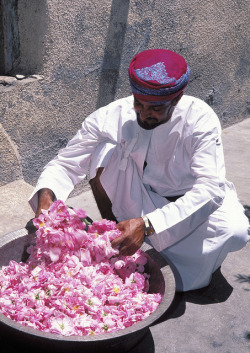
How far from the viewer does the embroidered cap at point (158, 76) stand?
11.7 ft

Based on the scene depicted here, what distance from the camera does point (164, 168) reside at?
4152 mm

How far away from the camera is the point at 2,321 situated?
2.89 m

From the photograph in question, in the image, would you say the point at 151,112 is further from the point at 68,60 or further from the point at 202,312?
the point at 68,60

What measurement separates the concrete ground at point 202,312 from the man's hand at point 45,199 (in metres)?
0.58

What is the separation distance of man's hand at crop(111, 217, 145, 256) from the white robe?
45cm

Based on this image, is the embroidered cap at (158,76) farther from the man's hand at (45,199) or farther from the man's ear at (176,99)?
the man's hand at (45,199)

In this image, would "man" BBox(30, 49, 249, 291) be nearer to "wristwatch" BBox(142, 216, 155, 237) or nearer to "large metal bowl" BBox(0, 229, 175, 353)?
"wristwatch" BBox(142, 216, 155, 237)

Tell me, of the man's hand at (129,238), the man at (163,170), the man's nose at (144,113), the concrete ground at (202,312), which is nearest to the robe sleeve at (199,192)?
the man at (163,170)

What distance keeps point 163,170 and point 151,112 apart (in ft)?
1.84

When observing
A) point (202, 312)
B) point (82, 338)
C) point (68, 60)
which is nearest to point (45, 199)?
point (82, 338)

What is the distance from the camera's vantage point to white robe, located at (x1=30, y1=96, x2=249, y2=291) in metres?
3.85

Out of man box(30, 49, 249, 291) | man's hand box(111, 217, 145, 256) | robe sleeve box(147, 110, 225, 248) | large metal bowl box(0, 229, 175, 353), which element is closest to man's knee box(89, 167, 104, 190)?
man box(30, 49, 249, 291)

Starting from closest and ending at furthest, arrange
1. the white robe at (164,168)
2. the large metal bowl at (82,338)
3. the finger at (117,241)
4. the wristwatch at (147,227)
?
the large metal bowl at (82,338)
the finger at (117,241)
the wristwatch at (147,227)
the white robe at (164,168)

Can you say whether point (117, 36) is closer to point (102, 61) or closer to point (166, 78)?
point (102, 61)
